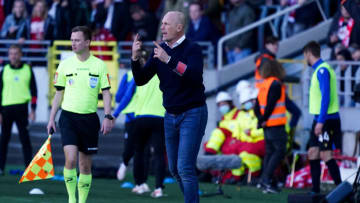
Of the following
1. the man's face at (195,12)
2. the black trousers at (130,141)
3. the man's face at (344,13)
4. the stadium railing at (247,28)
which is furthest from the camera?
the man's face at (195,12)

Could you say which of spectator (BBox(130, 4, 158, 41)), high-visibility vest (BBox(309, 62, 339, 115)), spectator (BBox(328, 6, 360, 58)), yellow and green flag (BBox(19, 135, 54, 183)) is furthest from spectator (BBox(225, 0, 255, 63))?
yellow and green flag (BBox(19, 135, 54, 183))

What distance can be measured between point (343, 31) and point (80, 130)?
759 centimetres

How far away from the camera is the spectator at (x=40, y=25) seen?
66.3 feet

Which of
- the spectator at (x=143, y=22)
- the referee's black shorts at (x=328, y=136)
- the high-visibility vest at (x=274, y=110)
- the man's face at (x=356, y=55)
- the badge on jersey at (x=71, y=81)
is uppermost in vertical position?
the spectator at (x=143, y=22)

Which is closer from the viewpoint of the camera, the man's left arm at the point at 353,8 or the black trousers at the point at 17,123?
the man's left arm at the point at 353,8

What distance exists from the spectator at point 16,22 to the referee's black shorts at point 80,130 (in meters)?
9.69

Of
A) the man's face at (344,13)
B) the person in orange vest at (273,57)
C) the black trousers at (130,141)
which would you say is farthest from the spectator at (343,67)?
the black trousers at (130,141)

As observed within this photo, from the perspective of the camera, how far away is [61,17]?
2006 cm

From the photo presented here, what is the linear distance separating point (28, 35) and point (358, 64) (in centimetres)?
727

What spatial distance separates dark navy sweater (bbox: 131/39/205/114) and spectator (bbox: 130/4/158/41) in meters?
10.0

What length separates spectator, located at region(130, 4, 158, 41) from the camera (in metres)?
20.0

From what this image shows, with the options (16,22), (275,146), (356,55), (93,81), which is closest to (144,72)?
(93,81)

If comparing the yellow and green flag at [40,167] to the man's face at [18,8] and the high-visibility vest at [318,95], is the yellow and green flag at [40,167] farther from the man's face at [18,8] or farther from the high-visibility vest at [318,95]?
the man's face at [18,8]

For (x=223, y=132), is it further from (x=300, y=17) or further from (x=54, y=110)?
(x=54, y=110)
